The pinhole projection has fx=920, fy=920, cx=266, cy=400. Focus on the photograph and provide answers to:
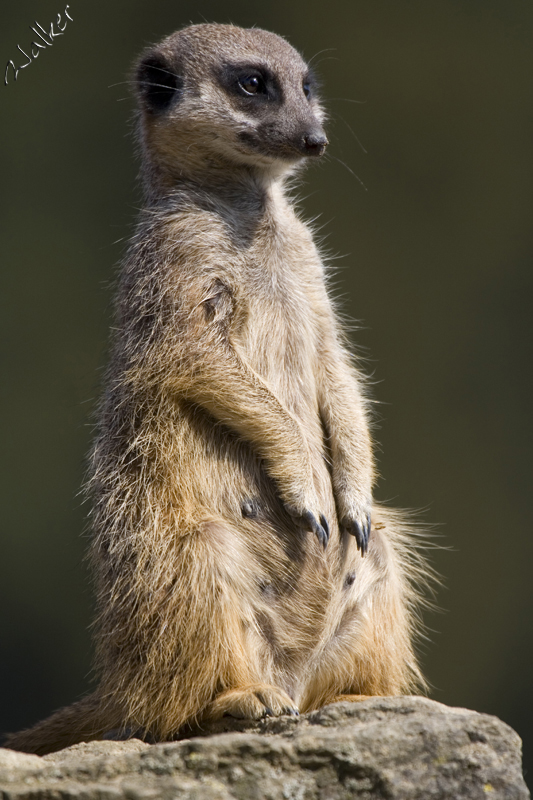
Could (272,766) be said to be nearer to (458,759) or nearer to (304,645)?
(458,759)

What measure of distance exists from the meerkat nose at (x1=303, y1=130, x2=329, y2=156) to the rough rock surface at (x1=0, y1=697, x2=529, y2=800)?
1.28m

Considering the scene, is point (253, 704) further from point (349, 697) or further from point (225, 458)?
point (225, 458)

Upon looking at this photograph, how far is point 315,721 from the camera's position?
1.64 m

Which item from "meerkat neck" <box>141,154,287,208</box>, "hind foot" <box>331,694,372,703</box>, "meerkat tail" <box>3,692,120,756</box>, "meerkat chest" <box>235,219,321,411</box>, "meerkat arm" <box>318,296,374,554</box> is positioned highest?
"meerkat neck" <box>141,154,287,208</box>

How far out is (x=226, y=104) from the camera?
7.32ft

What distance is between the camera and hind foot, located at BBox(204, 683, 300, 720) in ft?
5.90

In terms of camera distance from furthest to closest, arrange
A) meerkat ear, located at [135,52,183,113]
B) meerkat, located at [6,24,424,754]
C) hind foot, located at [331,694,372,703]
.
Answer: meerkat ear, located at [135,52,183,113], hind foot, located at [331,694,372,703], meerkat, located at [6,24,424,754]

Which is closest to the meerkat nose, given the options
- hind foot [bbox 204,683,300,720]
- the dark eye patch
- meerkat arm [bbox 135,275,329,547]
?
the dark eye patch

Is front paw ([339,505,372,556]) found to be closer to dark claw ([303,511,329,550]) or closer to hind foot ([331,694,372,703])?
dark claw ([303,511,329,550])

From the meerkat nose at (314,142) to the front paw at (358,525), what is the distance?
85 cm

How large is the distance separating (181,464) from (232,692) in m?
0.50

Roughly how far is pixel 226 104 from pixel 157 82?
0.26 meters

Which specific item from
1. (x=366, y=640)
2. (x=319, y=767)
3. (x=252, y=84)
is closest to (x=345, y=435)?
(x=366, y=640)

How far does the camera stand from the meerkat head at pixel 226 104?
7.19 ft
